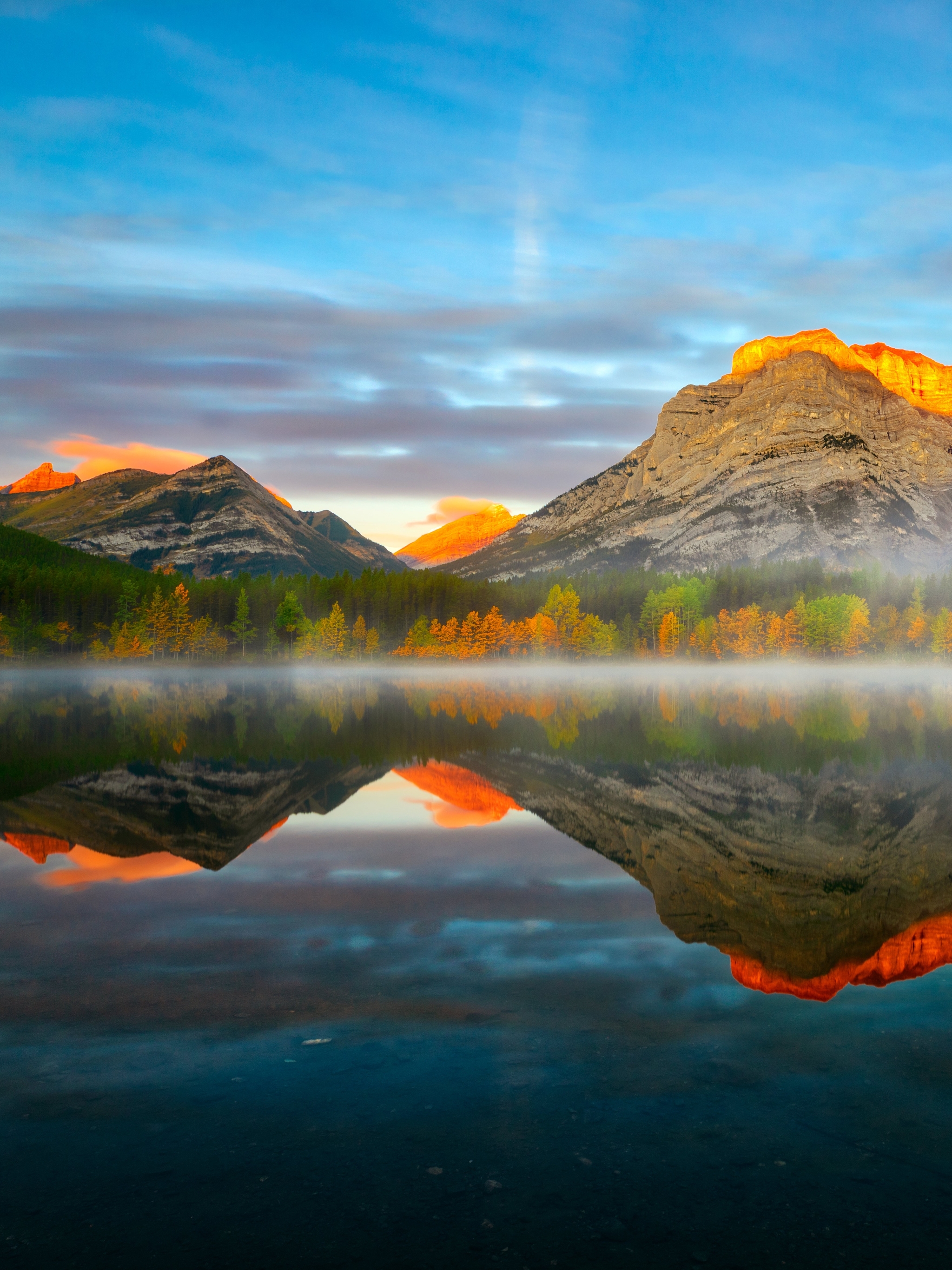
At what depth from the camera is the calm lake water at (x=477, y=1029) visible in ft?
22.2

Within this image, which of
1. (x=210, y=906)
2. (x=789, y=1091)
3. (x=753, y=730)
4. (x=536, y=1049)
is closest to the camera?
(x=789, y=1091)

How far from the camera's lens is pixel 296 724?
173 feet

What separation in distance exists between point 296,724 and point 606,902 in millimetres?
39867

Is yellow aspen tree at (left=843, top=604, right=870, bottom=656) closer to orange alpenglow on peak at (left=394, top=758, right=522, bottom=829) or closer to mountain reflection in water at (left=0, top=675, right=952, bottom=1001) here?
mountain reflection in water at (left=0, top=675, right=952, bottom=1001)

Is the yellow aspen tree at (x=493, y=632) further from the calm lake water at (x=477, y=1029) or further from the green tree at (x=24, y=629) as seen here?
the calm lake water at (x=477, y=1029)

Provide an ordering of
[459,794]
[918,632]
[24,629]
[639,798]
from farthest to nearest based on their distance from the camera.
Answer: [918,632], [24,629], [459,794], [639,798]

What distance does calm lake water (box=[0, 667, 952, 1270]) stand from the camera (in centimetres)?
678

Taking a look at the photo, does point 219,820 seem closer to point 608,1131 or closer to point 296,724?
point 608,1131

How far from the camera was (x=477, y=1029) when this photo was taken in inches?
400

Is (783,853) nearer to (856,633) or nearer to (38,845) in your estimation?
(38,845)

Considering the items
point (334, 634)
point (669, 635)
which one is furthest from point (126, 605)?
point (669, 635)

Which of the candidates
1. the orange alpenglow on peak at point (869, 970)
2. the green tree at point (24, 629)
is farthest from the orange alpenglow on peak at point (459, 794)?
the green tree at point (24, 629)

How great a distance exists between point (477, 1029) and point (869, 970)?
20.1ft

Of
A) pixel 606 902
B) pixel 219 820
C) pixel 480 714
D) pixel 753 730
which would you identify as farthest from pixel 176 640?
pixel 606 902
